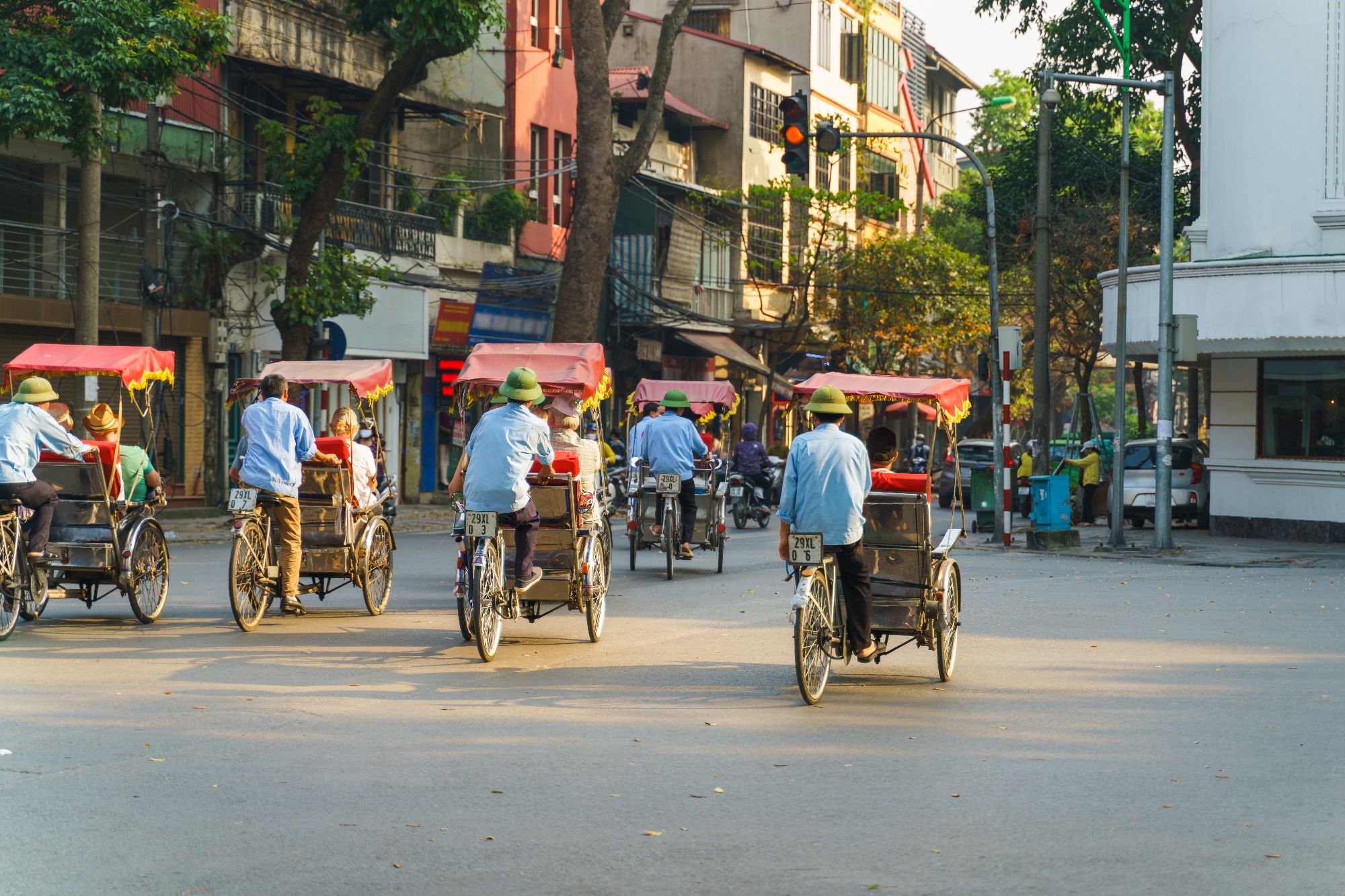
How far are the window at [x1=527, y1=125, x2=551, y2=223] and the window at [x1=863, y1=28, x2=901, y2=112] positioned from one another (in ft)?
73.8

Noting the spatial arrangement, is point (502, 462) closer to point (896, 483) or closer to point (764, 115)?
point (896, 483)

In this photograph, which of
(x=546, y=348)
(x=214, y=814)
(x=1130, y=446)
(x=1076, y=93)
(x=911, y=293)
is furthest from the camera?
(x=911, y=293)

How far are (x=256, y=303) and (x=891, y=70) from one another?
38.3m

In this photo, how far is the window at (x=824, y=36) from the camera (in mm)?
57125

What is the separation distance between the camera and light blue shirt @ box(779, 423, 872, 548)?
10.1 metres

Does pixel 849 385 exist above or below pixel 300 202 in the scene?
below

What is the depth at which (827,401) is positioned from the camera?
10.5 m

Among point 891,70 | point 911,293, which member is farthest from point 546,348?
point 891,70

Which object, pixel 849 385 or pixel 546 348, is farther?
pixel 546 348

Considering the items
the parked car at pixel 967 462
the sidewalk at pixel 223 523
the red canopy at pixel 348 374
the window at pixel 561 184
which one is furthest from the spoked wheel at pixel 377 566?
the window at pixel 561 184

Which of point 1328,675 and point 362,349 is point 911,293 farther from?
point 1328,675

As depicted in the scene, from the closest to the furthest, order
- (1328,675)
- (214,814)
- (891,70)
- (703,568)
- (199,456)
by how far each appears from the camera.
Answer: (214,814)
(1328,675)
(703,568)
(199,456)
(891,70)

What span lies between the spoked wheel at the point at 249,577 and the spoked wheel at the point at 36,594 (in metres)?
1.30

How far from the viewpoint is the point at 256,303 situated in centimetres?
3128
